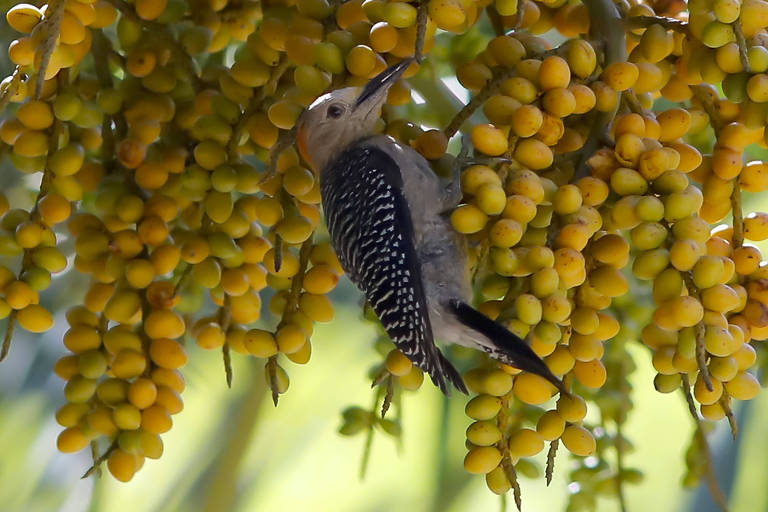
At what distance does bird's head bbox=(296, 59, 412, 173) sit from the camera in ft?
3.18

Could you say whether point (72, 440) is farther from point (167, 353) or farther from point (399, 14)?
point (399, 14)

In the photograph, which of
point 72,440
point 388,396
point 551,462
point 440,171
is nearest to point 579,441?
point 551,462

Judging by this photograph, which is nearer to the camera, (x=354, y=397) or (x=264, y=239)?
(x=264, y=239)

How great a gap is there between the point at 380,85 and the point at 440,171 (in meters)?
0.10

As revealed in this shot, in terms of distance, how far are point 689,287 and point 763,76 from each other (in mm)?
151

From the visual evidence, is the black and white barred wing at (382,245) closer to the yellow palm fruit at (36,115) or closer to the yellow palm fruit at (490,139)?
the yellow palm fruit at (490,139)

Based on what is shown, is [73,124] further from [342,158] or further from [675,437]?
[675,437]

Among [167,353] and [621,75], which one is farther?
[167,353]

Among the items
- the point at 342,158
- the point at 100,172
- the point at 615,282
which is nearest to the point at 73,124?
the point at 100,172

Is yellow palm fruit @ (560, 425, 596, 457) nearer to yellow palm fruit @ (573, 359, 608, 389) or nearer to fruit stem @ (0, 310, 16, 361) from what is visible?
yellow palm fruit @ (573, 359, 608, 389)

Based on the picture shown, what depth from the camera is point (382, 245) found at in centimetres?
92

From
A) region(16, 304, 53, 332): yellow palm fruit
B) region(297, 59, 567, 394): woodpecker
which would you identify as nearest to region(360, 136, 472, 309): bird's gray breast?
region(297, 59, 567, 394): woodpecker

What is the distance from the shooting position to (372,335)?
3.79 feet

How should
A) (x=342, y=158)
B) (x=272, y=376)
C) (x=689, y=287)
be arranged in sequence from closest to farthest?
(x=689, y=287)
(x=272, y=376)
(x=342, y=158)
